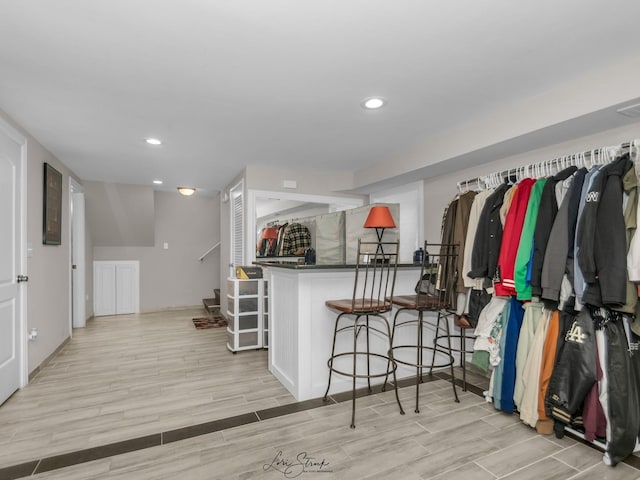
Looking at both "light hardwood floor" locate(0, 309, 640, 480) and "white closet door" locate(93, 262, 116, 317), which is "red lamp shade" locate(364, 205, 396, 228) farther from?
"white closet door" locate(93, 262, 116, 317)

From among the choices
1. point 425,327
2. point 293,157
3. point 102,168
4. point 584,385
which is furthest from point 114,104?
point 584,385

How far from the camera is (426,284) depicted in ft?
9.69

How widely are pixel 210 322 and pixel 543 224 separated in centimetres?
467

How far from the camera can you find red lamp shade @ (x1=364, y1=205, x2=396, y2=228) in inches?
134

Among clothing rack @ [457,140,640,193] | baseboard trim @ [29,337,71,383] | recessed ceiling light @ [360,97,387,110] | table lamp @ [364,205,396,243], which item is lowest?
baseboard trim @ [29,337,71,383]

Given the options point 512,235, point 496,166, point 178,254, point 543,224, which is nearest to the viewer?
point 543,224

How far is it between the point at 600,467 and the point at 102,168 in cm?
551

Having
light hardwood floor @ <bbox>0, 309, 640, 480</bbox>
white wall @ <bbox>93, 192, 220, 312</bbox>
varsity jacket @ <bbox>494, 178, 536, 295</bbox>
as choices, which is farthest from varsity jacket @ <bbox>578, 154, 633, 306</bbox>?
white wall @ <bbox>93, 192, 220, 312</bbox>

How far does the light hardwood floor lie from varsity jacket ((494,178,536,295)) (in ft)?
3.03

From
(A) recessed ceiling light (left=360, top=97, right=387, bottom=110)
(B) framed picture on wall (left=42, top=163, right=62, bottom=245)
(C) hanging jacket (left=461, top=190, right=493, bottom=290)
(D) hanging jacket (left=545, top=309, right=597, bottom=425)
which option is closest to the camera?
(D) hanging jacket (left=545, top=309, right=597, bottom=425)

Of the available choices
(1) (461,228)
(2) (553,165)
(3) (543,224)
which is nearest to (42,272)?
(1) (461,228)

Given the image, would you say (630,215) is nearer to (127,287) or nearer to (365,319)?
(365,319)

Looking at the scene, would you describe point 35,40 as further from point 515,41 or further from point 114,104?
point 515,41

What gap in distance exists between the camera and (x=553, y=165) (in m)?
2.49
